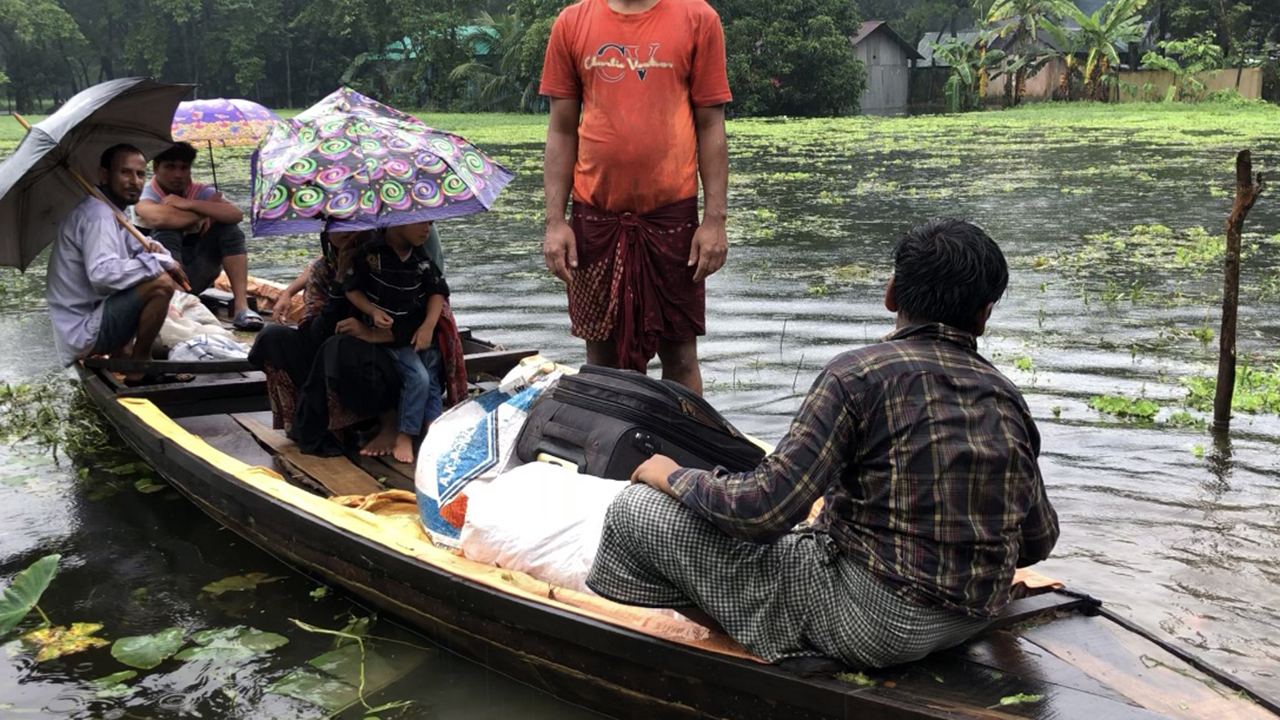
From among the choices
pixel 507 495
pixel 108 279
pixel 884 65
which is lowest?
pixel 507 495

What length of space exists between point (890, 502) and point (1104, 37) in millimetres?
36722

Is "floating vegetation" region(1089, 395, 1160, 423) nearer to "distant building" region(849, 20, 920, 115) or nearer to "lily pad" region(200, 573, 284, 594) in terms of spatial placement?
"lily pad" region(200, 573, 284, 594)

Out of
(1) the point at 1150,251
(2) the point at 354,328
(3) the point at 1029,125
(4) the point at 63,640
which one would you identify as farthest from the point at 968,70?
(4) the point at 63,640

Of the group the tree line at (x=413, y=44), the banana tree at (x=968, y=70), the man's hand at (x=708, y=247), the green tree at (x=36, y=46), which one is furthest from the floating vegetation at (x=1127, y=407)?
the green tree at (x=36, y=46)

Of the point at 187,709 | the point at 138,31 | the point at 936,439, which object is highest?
the point at 138,31

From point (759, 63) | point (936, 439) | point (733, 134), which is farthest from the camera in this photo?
point (759, 63)

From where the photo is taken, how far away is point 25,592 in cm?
402

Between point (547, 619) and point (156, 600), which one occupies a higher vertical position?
point (547, 619)

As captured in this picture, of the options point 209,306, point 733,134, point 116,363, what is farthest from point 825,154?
point 116,363

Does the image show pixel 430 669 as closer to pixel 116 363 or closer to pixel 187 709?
pixel 187 709

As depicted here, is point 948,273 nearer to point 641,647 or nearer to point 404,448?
point 641,647

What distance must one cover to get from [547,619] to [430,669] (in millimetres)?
842

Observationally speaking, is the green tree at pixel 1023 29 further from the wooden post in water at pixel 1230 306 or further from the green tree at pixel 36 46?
the wooden post in water at pixel 1230 306

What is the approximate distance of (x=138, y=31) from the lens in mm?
46125
